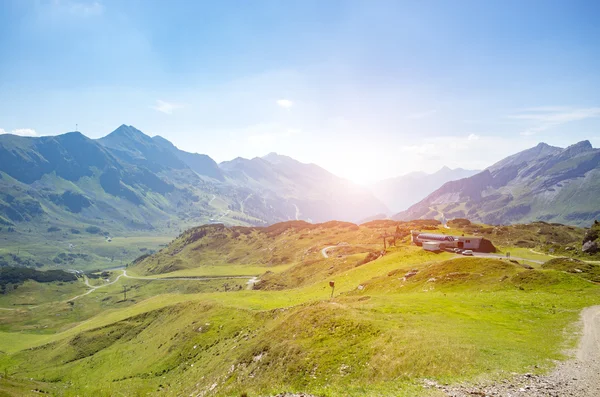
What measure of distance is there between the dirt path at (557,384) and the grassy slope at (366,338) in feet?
5.11

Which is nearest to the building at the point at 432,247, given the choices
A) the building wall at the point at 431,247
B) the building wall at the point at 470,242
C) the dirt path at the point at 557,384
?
the building wall at the point at 431,247

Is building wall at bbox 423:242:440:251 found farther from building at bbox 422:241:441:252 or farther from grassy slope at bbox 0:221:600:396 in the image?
grassy slope at bbox 0:221:600:396

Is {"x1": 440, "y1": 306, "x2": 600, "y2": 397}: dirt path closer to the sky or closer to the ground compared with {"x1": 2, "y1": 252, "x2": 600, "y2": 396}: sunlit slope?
closer to the sky

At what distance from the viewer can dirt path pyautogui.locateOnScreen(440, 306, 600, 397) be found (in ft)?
78.4

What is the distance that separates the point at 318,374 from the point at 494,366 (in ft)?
50.9

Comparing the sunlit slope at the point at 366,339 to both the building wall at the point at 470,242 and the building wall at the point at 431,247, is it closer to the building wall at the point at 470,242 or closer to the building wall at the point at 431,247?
the building wall at the point at 431,247

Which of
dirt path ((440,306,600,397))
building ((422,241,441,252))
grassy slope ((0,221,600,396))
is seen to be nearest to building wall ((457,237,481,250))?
building ((422,241,441,252))

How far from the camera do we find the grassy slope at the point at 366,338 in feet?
99.5

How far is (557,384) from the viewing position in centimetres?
2492

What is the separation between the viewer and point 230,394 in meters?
37.5

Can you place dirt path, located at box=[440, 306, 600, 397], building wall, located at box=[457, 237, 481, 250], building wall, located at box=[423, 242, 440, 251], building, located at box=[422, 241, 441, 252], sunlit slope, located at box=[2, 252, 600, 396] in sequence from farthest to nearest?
building wall, located at box=[457, 237, 481, 250] → building wall, located at box=[423, 242, 440, 251] → building, located at box=[422, 241, 441, 252] → sunlit slope, located at box=[2, 252, 600, 396] → dirt path, located at box=[440, 306, 600, 397]

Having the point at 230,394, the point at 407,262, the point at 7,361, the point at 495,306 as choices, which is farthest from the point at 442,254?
the point at 7,361

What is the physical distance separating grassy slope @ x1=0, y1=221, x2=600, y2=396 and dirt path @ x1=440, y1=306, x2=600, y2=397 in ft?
5.11

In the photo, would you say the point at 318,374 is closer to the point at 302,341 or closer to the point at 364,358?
the point at 364,358
